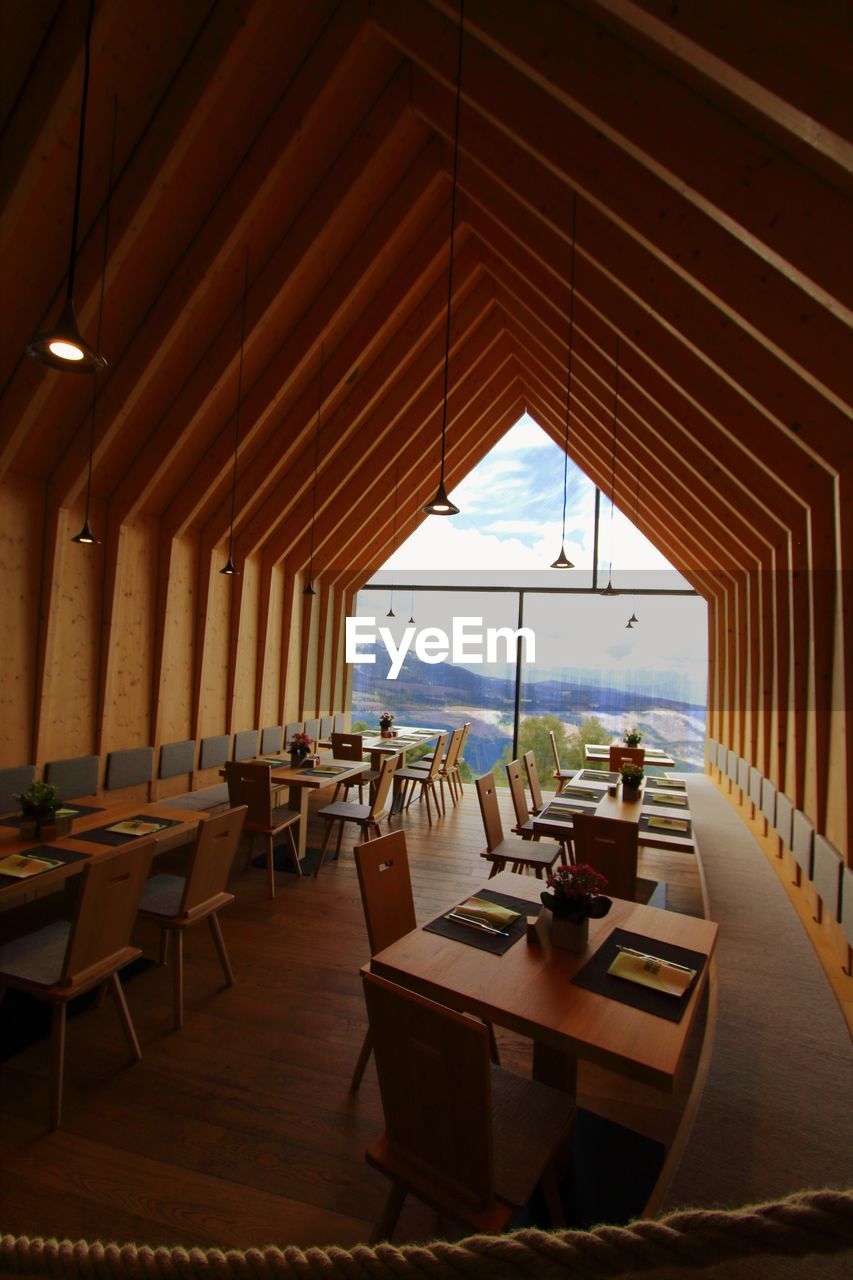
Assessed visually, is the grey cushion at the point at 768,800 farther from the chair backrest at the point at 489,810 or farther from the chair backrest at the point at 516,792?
the chair backrest at the point at 489,810

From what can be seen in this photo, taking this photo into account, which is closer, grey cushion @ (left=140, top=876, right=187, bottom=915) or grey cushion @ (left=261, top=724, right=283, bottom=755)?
grey cushion @ (left=140, top=876, right=187, bottom=915)

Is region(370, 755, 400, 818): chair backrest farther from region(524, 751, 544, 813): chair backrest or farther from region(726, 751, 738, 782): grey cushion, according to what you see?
region(726, 751, 738, 782): grey cushion

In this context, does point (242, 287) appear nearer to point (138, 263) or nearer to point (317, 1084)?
point (138, 263)

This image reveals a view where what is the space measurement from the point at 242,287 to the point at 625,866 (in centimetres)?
522

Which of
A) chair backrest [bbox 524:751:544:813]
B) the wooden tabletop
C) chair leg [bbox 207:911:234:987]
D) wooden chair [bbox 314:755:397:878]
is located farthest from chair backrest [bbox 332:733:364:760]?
chair leg [bbox 207:911:234:987]

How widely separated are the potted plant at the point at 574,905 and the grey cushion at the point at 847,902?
2.01 meters

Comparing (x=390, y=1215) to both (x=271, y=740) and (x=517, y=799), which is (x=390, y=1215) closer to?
(x=517, y=799)

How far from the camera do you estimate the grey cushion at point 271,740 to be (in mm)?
8680

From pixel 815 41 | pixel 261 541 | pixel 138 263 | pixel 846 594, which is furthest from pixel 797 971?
pixel 261 541

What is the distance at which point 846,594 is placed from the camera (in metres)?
3.63

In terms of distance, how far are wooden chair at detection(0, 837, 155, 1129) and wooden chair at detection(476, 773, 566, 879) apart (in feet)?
8.19

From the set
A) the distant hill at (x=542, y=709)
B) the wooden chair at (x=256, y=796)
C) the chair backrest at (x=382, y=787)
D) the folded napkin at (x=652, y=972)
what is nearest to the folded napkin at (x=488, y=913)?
the folded napkin at (x=652, y=972)

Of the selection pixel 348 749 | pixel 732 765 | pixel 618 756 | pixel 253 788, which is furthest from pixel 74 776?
pixel 732 765

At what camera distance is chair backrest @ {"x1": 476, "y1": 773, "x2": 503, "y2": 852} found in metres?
4.84
